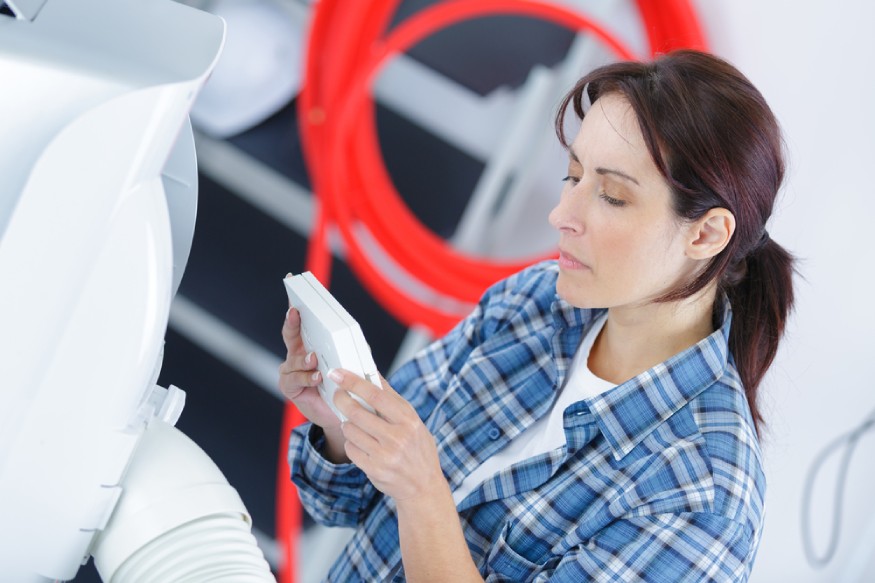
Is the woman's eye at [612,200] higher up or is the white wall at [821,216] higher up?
the white wall at [821,216]

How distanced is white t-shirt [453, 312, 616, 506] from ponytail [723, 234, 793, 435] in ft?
0.59

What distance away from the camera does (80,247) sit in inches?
28.4

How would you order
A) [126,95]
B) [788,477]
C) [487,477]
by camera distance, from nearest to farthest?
[126,95] → [487,477] → [788,477]

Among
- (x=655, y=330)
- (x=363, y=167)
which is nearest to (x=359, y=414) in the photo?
(x=655, y=330)

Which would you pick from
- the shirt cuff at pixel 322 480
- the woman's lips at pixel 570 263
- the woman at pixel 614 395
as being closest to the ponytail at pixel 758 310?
the woman at pixel 614 395

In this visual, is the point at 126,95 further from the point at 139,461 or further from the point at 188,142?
the point at 139,461

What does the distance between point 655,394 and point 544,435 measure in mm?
186

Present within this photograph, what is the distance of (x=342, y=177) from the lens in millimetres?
2076

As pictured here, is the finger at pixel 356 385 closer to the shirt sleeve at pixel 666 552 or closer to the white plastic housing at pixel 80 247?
the white plastic housing at pixel 80 247

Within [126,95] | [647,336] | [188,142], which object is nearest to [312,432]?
[647,336]

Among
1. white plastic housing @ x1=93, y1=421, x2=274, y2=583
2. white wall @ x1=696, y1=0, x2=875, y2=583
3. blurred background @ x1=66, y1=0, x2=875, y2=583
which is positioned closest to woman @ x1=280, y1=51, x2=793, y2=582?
white plastic housing @ x1=93, y1=421, x2=274, y2=583

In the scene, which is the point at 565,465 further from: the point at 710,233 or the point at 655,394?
the point at 710,233

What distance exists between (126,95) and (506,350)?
815mm

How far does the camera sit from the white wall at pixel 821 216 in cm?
188
